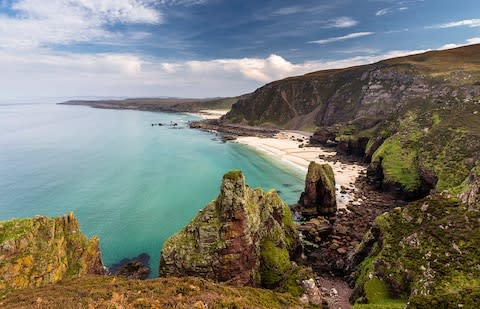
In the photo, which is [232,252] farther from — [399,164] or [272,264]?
[399,164]

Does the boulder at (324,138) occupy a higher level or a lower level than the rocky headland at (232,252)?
higher

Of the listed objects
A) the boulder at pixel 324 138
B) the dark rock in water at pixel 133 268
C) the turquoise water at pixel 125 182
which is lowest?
the dark rock in water at pixel 133 268

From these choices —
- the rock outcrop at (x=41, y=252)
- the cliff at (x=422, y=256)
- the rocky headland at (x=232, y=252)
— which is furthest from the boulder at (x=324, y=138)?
the rock outcrop at (x=41, y=252)

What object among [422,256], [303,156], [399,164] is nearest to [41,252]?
[422,256]

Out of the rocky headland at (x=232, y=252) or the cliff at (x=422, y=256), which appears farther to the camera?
the rocky headland at (x=232, y=252)

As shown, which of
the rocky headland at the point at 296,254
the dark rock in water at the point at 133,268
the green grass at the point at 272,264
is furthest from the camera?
the dark rock in water at the point at 133,268

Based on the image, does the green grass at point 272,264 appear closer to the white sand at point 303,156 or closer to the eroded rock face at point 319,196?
the eroded rock face at point 319,196

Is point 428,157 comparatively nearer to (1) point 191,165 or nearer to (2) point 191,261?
(2) point 191,261
